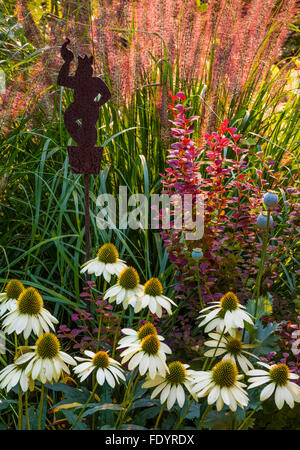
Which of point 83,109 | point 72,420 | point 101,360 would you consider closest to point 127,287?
point 101,360

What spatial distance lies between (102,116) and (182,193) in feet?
3.61

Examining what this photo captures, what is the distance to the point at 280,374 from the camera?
1505mm

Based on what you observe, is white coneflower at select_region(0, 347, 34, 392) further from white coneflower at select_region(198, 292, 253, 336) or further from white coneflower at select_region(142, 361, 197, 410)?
white coneflower at select_region(198, 292, 253, 336)

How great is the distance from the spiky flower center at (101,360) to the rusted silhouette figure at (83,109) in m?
0.83

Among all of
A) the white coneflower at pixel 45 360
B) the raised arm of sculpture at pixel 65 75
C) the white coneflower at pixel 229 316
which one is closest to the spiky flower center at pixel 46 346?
the white coneflower at pixel 45 360

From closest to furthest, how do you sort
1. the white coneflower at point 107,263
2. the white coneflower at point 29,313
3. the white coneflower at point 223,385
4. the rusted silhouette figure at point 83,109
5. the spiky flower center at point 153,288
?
the white coneflower at point 223,385 → the white coneflower at point 29,313 → the spiky flower center at point 153,288 → the white coneflower at point 107,263 → the rusted silhouette figure at point 83,109

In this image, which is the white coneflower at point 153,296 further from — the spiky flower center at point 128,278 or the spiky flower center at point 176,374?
the spiky flower center at point 176,374

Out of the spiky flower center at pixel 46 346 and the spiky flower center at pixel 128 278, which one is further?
the spiky flower center at pixel 128 278

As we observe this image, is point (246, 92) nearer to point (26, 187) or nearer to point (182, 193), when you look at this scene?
point (182, 193)

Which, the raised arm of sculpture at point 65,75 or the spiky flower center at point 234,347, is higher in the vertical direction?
the raised arm of sculpture at point 65,75

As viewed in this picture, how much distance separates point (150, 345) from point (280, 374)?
384mm

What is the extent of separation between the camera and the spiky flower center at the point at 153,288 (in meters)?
1.66

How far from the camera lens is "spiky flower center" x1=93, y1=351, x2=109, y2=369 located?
158 cm
